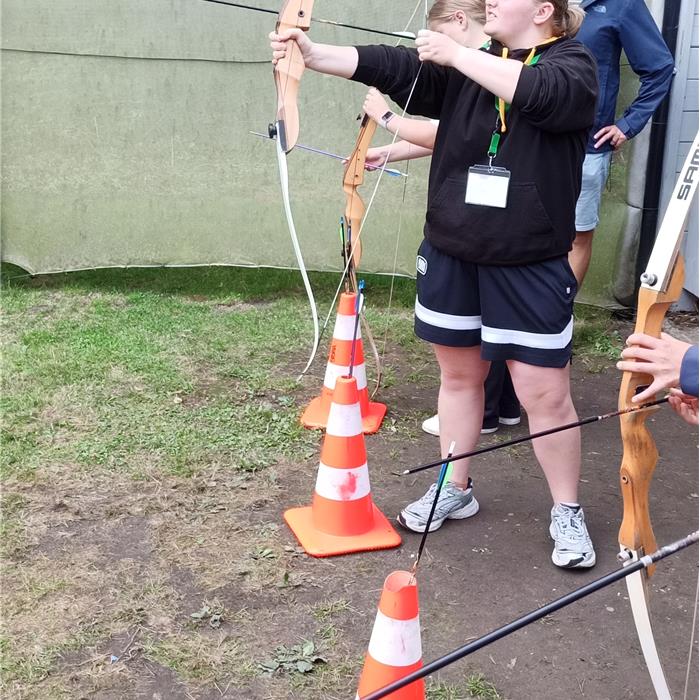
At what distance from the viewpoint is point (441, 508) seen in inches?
108

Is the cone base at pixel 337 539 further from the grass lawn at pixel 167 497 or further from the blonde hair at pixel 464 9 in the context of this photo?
the blonde hair at pixel 464 9

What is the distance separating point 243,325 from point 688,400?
132 inches

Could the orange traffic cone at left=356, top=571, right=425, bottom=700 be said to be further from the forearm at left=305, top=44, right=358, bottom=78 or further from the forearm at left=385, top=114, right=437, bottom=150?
the forearm at left=385, top=114, right=437, bottom=150

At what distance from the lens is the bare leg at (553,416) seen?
246cm

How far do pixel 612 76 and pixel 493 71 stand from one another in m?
2.22

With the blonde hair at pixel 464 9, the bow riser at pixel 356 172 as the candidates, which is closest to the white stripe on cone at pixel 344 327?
the bow riser at pixel 356 172

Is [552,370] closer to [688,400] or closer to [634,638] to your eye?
[634,638]

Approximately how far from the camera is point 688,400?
1.58 meters

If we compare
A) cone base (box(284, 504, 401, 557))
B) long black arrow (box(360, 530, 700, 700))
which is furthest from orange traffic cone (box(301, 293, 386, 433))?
long black arrow (box(360, 530, 700, 700))

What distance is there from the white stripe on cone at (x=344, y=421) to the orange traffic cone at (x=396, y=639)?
942 mm

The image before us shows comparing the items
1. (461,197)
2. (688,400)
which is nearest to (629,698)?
(688,400)

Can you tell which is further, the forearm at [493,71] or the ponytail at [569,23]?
the ponytail at [569,23]

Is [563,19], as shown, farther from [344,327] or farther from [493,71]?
[344,327]

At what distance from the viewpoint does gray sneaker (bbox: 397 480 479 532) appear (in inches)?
107
